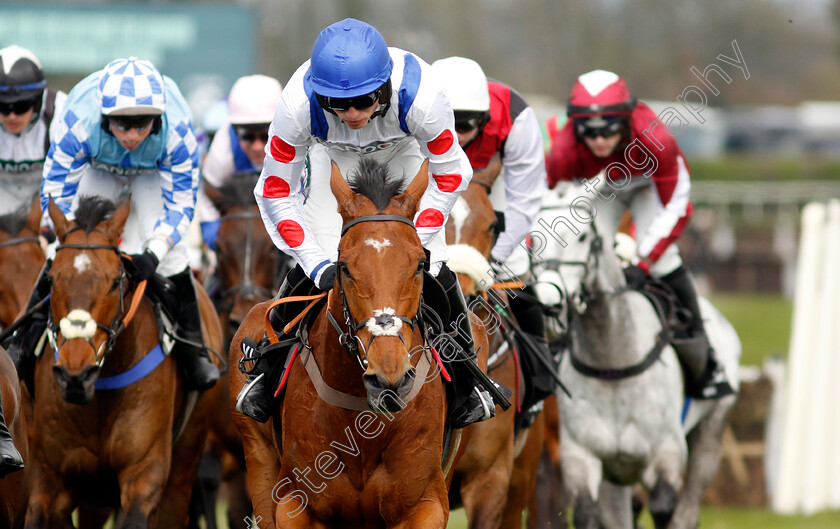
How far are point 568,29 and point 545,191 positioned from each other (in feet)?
115

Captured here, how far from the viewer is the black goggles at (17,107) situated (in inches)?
269

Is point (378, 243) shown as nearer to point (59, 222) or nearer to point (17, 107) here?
point (59, 222)

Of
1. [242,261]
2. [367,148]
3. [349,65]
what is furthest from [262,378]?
[242,261]

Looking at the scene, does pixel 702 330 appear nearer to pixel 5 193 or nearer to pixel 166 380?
pixel 166 380

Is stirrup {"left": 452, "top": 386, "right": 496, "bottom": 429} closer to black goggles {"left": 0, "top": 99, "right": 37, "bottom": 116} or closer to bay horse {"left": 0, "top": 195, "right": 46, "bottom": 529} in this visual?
bay horse {"left": 0, "top": 195, "right": 46, "bottom": 529}

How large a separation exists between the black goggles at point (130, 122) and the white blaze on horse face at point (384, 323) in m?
2.55

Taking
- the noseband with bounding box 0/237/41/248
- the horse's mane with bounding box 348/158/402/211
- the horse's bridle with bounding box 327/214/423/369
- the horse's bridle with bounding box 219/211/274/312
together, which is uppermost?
the horse's mane with bounding box 348/158/402/211

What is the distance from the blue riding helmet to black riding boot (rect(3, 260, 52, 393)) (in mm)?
2079

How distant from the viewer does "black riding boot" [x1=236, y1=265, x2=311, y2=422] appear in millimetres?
4844

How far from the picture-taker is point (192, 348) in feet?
20.5

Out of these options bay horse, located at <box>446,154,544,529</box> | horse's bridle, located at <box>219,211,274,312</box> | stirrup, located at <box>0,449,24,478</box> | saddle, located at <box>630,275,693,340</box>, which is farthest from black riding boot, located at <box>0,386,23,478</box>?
saddle, located at <box>630,275,693,340</box>

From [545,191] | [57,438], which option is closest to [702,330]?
[545,191]

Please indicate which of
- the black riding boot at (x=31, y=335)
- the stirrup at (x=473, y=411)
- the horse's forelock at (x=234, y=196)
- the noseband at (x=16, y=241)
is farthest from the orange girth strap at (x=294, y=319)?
the horse's forelock at (x=234, y=196)

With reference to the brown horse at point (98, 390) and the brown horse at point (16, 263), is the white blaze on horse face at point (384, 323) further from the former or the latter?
the brown horse at point (16, 263)
